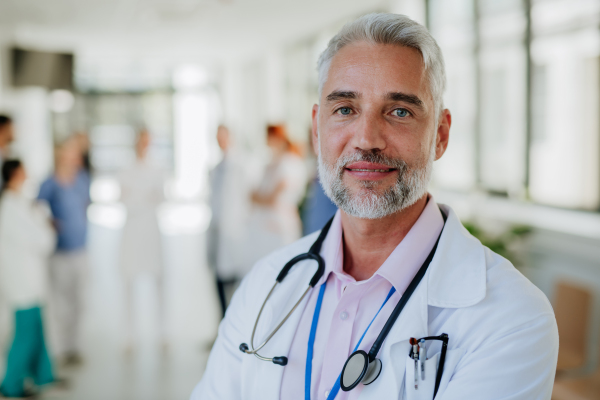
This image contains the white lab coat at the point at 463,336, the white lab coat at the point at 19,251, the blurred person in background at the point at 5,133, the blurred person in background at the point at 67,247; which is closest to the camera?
the white lab coat at the point at 463,336

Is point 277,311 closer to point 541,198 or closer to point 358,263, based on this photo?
point 358,263

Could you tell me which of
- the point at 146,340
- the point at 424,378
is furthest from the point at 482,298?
the point at 146,340

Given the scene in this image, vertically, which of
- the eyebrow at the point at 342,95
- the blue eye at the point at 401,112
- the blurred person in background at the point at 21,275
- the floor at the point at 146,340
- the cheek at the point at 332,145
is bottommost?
the floor at the point at 146,340

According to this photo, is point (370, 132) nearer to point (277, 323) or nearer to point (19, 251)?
point (277, 323)

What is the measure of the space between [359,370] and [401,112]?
19.4 inches

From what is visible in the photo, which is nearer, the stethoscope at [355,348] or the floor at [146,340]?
the stethoscope at [355,348]

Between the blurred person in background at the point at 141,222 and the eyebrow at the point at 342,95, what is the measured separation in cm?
307

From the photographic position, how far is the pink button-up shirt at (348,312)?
1.00 meters

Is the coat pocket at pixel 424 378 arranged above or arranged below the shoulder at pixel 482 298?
below

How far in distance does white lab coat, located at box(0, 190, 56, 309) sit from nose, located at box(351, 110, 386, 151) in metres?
2.70

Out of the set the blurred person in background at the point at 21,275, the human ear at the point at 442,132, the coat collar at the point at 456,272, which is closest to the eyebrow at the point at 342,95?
the human ear at the point at 442,132

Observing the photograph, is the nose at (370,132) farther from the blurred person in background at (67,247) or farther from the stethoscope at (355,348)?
the blurred person in background at (67,247)

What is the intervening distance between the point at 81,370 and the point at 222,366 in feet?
9.67

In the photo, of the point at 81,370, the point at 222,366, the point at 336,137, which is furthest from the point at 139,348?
the point at 336,137
